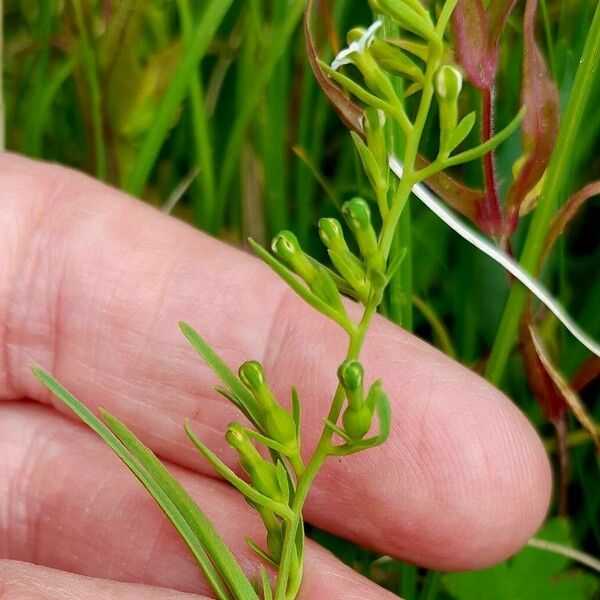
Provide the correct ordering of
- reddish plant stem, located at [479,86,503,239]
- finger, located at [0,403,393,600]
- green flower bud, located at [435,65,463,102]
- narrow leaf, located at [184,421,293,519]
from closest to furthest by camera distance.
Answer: green flower bud, located at [435,65,463,102] < narrow leaf, located at [184,421,293,519] < reddish plant stem, located at [479,86,503,239] < finger, located at [0,403,393,600]

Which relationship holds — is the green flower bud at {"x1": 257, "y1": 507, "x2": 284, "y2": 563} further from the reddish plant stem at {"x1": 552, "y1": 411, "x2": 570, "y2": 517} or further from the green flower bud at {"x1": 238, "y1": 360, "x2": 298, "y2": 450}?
the reddish plant stem at {"x1": 552, "y1": 411, "x2": 570, "y2": 517}

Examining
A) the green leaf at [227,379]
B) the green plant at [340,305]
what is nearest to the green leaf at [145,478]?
the green plant at [340,305]

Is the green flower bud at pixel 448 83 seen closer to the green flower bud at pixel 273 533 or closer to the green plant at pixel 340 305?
the green plant at pixel 340 305

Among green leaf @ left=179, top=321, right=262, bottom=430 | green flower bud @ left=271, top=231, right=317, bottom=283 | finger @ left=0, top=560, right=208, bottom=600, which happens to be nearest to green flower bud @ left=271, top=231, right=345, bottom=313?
green flower bud @ left=271, top=231, right=317, bottom=283

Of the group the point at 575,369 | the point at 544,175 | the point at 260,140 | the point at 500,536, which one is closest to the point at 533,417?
the point at 575,369

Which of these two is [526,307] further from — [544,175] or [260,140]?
[260,140]

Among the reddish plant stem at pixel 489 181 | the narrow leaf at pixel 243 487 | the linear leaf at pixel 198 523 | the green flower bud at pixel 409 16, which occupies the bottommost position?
the linear leaf at pixel 198 523

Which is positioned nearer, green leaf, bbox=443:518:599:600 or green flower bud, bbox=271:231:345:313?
green flower bud, bbox=271:231:345:313
